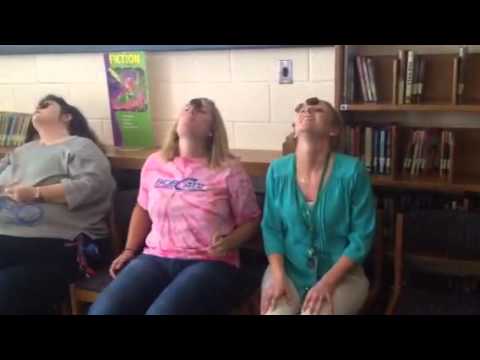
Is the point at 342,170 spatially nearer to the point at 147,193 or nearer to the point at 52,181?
the point at 147,193

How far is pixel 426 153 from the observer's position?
1849 mm

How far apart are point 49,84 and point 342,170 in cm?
159

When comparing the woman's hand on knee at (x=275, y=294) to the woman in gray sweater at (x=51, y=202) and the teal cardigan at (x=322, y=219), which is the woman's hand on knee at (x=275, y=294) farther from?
the woman in gray sweater at (x=51, y=202)

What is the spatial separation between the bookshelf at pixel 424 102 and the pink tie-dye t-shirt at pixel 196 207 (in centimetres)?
47

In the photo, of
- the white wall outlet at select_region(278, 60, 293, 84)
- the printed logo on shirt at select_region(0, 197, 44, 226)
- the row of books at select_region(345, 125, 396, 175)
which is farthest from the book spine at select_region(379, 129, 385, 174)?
the printed logo on shirt at select_region(0, 197, 44, 226)

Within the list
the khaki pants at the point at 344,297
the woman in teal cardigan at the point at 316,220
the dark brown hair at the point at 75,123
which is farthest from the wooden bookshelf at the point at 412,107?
the dark brown hair at the point at 75,123

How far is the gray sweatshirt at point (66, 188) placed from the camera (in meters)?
1.90

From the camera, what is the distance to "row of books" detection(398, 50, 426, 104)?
1.75 m

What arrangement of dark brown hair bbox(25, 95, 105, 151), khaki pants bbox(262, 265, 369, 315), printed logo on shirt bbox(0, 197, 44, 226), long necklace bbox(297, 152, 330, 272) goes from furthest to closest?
dark brown hair bbox(25, 95, 105, 151) < printed logo on shirt bbox(0, 197, 44, 226) < long necklace bbox(297, 152, 330, 272) < khaki pants bbox(262, 265, 369, 315)

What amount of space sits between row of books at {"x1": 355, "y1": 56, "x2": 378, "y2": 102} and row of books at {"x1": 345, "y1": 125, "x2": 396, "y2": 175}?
0.37 feet

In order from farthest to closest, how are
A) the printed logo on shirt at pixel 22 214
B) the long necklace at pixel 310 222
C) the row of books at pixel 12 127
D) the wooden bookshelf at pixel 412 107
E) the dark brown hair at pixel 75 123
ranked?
the row of books at pixel 12 127 < the dark brown hair at pixel 75 123 < the printed logo on shirt at pixel 22 214 < the wooden bookshelf at pixel 412 107 < the long necklace at pixel 310 222

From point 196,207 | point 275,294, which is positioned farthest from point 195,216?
point 275,294

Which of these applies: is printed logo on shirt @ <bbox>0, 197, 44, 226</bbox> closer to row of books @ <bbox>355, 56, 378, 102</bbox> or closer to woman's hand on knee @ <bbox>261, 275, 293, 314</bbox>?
woman's hand on knee @ <bbox>261, 275, 293, 314</bbox>

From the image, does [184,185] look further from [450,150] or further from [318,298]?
[450,150]
